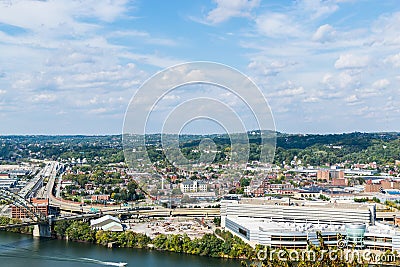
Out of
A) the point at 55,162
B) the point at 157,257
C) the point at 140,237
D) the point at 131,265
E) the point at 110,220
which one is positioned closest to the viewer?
the point at 131,265

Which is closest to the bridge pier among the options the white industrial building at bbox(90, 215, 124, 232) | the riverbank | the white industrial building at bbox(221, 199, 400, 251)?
the riverbank

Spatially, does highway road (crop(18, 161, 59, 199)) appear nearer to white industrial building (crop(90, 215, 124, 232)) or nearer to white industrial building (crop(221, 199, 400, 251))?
white industrial building (crop(90, 215, 124, 232))

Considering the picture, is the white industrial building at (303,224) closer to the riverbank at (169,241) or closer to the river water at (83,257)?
the riverbank at (169,241)

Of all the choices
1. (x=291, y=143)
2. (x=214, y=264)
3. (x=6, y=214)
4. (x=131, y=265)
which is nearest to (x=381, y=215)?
(x=214, y=264)

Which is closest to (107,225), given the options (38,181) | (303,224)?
(303,224)

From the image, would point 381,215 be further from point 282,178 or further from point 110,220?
point 282,178
